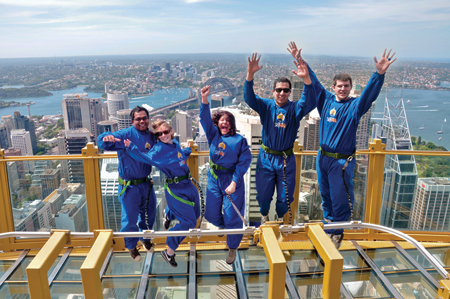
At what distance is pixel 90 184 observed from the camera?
3.75m

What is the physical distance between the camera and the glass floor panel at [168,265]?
9.71ft

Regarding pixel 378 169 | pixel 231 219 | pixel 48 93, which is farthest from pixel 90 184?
pixel 48 93

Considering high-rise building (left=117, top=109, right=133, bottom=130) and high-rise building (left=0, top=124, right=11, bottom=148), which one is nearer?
high-rise building (left=117, top=109, right=133, bottom=130)

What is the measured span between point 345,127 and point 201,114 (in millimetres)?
1550

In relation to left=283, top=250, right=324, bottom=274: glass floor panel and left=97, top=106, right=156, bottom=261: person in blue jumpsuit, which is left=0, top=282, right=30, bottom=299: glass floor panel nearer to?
left=97, top=106, right=156, bottom=261: person in blue jumpsuit

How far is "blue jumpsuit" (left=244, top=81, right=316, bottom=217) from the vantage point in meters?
3.30

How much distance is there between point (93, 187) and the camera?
3.76 m

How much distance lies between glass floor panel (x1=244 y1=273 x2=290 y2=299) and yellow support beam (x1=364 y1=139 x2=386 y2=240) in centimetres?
187

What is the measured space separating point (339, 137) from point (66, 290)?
9.85 ft

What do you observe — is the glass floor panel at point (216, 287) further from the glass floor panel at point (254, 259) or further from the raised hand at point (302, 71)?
the raised hand at point (302, 71)

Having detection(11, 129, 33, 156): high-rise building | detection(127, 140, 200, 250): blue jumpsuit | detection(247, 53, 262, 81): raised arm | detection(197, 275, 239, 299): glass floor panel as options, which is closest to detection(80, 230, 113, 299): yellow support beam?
detection(197, 275, 239, 299): glass floor panel

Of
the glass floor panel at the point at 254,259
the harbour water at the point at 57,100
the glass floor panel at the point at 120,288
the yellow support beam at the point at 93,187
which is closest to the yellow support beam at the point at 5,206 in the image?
the yellow support beam at the point at 93,187

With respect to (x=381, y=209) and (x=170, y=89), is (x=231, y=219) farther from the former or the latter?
(x=170, y=89)

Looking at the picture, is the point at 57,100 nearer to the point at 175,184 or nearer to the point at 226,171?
the point at 175,184
